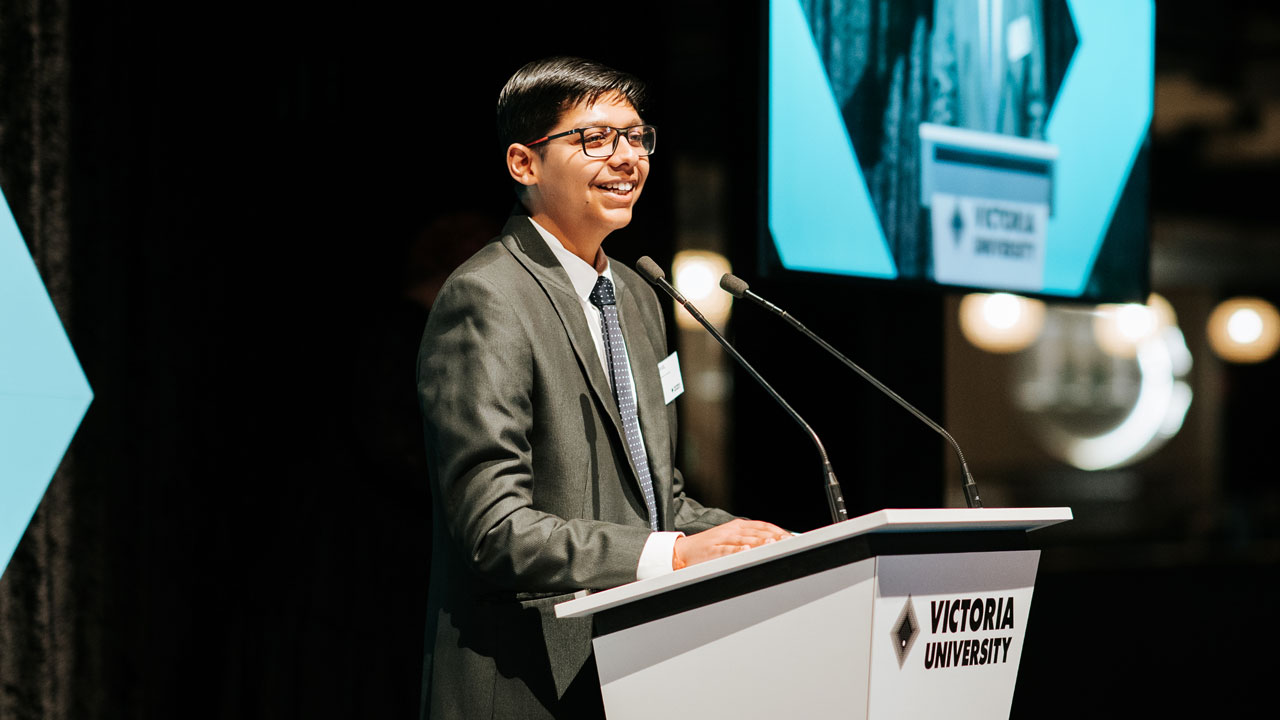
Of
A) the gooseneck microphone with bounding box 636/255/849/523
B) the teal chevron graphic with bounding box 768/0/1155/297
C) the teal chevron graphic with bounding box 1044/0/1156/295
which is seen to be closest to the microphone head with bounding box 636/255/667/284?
the gooseneck microphone with bounding box 636/255/849/523

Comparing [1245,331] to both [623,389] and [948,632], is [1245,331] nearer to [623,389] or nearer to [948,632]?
[623,389]

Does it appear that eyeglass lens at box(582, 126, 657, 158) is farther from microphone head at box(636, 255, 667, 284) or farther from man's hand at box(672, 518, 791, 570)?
man's hand at box(672, 518, 791, 570)

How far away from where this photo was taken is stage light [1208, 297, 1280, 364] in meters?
11.2

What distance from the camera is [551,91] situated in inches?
67.7

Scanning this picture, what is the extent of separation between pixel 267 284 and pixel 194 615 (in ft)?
2.19

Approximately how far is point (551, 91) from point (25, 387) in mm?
1128

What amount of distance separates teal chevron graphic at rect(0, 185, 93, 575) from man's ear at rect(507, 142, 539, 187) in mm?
997

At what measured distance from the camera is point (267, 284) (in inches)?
99.5

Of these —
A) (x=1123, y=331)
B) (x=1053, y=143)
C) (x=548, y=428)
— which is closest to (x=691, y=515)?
(x=548, y=428)

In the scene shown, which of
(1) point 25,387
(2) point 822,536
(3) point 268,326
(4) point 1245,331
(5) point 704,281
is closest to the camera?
(2) point 822,536

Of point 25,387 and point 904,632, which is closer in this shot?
point 904,632

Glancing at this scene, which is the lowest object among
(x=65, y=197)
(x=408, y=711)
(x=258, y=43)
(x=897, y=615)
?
(x=408, y=711)

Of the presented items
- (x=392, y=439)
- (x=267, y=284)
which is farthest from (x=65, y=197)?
(x=392, y=439)

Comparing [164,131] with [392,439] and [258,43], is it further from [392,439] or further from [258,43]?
[392,439]
